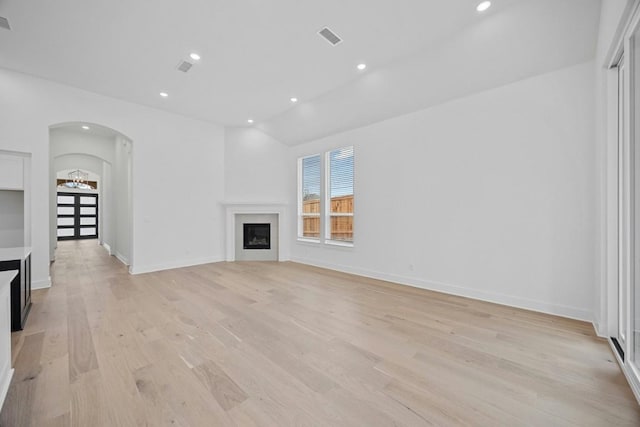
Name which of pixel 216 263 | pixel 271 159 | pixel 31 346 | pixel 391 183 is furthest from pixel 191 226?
pixel 391 183

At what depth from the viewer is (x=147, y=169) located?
5156 millimetres

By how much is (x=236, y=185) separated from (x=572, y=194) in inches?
240

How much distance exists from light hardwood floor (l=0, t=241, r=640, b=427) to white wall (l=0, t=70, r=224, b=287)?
1.72 meters

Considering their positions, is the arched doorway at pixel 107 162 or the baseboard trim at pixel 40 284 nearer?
the baseboard trim at pixel 40 284

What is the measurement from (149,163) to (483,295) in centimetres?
631

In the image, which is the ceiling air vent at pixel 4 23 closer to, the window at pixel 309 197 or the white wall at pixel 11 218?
the white wall at pixel 11 218

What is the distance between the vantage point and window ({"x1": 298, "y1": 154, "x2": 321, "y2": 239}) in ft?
19.5

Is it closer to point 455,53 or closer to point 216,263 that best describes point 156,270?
point 216,263


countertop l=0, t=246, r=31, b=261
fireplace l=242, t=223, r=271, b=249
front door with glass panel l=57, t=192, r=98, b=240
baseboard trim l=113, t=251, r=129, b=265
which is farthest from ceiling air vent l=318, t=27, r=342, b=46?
front door with glass panel l=57, t=192, r=98, b=240

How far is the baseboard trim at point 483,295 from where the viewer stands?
2.86 metres

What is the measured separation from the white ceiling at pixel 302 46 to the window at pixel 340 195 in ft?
3.45

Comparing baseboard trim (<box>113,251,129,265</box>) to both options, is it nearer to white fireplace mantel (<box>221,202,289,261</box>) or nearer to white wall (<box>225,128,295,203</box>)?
white fireplace mantel (<box>221,202,289,261</box>)

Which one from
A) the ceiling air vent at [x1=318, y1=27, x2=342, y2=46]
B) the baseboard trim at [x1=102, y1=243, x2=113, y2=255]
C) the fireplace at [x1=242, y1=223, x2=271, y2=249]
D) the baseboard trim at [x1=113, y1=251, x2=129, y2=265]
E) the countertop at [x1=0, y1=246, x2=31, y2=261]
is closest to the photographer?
the countertop at [x1=0, y1=246, x2=31, y2=261]

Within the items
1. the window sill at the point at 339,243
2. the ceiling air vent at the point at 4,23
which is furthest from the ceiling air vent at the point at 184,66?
the window sill at the point at 339,243
